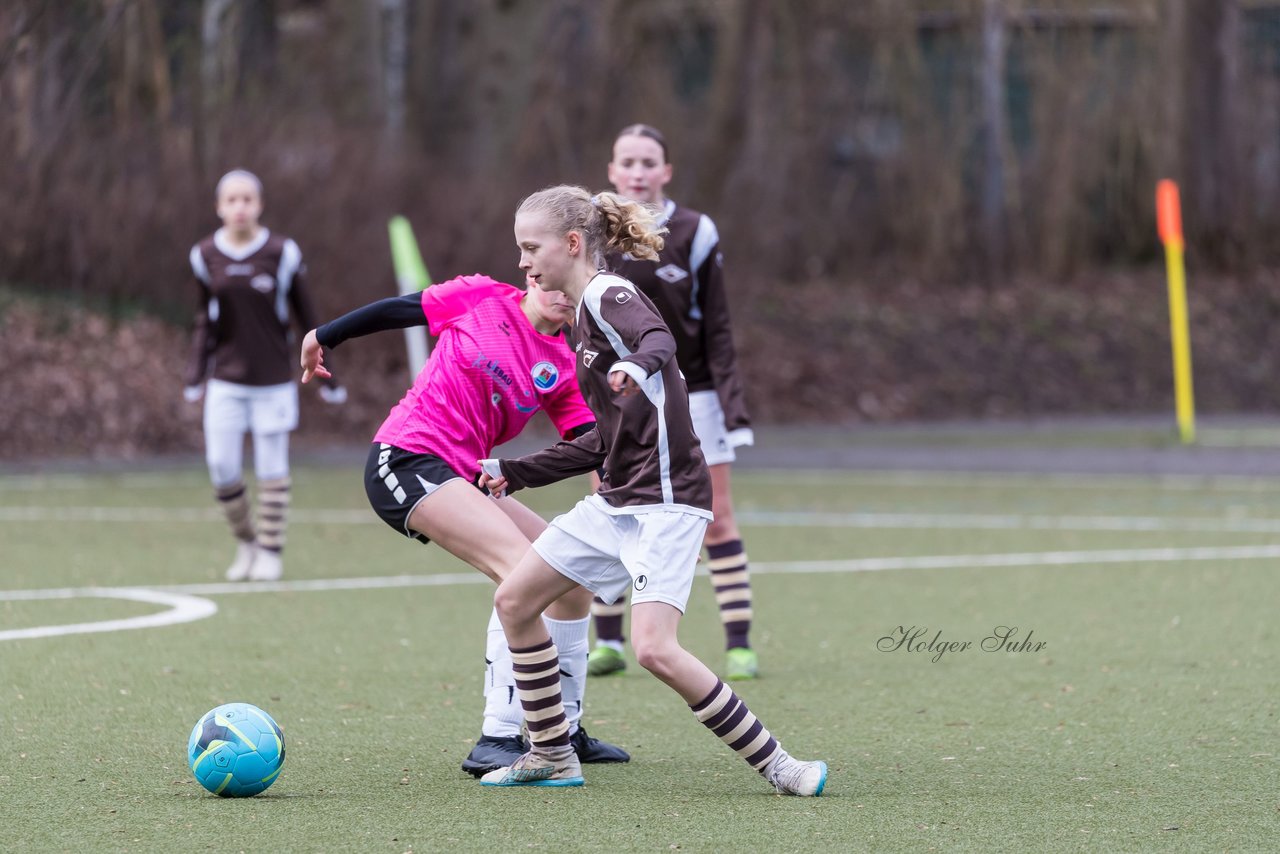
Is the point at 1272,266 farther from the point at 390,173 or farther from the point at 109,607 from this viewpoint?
the point at 109,607

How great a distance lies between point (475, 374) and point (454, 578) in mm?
5044

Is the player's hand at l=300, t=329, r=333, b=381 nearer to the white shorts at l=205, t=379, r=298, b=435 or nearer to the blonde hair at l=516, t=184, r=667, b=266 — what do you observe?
the blonde hair at l=516, t=184, r=667, b=266

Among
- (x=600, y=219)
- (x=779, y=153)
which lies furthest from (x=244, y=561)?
(x=779, y=153)

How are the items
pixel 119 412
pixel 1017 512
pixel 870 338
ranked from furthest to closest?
pixel 870 338 → pixel 119 412 → pixel 1017 512

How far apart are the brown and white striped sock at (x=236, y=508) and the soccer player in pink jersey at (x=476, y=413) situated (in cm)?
484

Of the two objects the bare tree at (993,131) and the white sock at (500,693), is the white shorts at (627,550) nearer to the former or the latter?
the white sock at (500,693)

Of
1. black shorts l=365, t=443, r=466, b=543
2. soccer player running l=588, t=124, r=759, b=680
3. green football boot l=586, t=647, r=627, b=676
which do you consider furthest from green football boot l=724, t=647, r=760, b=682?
black shorts l=365, t=443, r=466, b=543

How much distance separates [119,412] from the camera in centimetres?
1980

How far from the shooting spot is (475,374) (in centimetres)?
613

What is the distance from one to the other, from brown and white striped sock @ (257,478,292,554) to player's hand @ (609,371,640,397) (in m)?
6.02

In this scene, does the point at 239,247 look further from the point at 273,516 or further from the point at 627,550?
the point at 627,550

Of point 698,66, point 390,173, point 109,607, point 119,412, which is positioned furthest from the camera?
point 698,66

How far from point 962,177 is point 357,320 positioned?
25179 mm

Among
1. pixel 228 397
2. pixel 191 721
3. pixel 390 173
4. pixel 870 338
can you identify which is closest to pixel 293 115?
pixel 390 173
